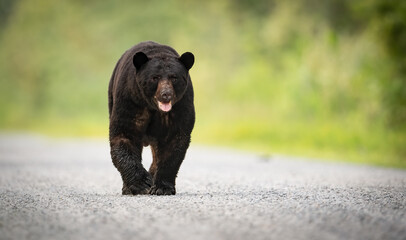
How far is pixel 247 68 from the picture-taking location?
107 feet

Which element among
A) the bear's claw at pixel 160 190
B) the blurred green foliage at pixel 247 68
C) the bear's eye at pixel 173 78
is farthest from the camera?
the blurred green foliage at pixel 247 68

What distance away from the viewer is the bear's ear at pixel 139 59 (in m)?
7.38

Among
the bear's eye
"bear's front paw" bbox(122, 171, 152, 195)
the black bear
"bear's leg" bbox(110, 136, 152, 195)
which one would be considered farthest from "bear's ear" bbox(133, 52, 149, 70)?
"bear's front paw" bbox(122, 171, 152, 195)

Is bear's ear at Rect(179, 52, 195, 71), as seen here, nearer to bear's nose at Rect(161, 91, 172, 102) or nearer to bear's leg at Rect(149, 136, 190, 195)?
bear's nose at Rect(161, 91, 172, 102)

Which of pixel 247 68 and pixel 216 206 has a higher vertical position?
pixel 247 68

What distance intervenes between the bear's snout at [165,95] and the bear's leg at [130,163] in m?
0.78

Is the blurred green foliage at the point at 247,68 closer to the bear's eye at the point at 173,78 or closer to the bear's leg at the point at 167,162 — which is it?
the bear's leg at the point at 167,162

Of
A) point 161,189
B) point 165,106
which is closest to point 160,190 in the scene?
point 161,189

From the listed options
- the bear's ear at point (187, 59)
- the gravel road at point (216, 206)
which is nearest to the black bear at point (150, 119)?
the bear's ear at point (187, 59)

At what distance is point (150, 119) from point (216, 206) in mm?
1564

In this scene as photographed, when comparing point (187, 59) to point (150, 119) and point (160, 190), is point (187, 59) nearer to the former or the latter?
point (150, 119)

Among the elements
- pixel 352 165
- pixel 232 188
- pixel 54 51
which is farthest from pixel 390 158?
pixel 54 51

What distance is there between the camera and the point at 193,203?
6871mm

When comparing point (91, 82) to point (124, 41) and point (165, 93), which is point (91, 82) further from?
point (165, 93)
